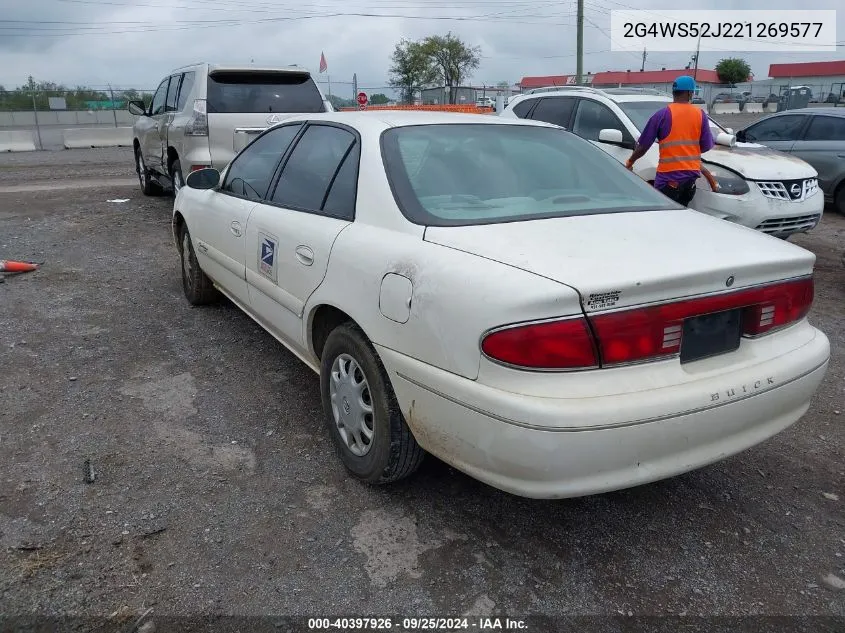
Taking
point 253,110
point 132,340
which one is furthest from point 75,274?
point 253,110

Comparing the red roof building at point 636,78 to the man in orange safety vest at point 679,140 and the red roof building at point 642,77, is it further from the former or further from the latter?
the man in orange safety vest at point 679,140

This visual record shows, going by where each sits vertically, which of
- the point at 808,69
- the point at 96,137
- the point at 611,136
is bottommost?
the point at 611,136

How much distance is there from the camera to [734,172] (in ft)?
22.6

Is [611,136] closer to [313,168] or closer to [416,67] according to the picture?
[313,168]

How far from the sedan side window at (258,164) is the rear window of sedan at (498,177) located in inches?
41.8

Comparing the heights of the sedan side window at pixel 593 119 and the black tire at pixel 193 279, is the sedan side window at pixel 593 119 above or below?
above

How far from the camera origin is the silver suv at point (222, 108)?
7.75m

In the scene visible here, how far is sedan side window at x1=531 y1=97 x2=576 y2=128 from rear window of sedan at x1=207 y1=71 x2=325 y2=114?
9.01 ft

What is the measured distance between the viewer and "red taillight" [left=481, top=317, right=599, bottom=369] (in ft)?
6.89

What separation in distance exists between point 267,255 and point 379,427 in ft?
4.53

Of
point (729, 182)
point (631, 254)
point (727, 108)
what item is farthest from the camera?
point (727, 108)

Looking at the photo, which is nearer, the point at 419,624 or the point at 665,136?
the point at 419,624

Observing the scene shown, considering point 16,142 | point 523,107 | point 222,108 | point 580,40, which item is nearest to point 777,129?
point 523,107

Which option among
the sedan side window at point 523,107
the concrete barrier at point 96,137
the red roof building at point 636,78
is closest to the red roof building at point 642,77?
the red roof building at point 636,78
